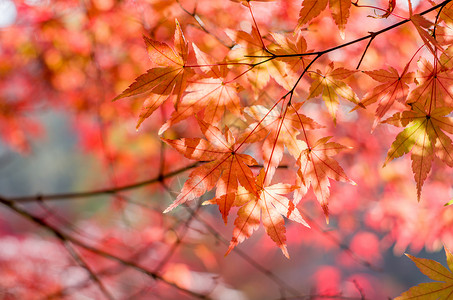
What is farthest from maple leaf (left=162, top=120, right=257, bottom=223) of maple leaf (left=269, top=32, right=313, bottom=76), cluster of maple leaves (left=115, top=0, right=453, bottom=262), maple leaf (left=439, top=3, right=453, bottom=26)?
maple leaf (left=439, top=3, right=453, bottom=26)

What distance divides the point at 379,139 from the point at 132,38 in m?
2.19

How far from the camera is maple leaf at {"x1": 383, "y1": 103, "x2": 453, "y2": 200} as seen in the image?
0.81 metres

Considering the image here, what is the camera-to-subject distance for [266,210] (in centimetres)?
83

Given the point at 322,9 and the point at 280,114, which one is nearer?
Answer: the point at 322,9

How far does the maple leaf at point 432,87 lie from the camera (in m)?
0.82

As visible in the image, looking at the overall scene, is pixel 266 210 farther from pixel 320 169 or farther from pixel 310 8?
pixel 310 8

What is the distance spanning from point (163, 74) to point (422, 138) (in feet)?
2.11

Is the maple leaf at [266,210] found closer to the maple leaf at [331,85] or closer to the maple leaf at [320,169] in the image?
the maple leaf at [320,169]

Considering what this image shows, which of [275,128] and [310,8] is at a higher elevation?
[310,8]

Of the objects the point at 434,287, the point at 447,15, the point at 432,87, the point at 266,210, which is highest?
the point at 447,15

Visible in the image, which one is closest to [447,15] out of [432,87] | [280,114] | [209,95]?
[432,87]

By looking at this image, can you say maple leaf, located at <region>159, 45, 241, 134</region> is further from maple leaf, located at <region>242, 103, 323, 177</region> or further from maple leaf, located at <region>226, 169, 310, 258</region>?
maple leaf, located at <region>226, 169, 310, 258</region>

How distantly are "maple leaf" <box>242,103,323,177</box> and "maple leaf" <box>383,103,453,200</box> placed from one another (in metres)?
0.20

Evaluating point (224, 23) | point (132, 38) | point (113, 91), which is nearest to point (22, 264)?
point (113, 91)
